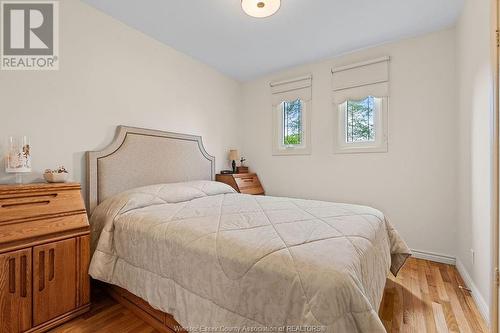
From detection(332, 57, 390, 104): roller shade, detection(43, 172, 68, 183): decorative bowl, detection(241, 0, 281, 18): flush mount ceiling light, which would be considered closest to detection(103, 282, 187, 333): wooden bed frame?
detection(43, 172, 68, 183): decorative bowl

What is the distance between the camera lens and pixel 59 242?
1.54m

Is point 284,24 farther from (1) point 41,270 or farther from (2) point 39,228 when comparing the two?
(1) point 41,270

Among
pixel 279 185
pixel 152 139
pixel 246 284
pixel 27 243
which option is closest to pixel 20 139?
pixel 27 243

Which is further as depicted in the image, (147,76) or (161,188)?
(147,76)

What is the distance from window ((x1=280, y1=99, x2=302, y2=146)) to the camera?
354 cm

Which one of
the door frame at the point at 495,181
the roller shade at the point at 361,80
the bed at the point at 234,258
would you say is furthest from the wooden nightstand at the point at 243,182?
the door frame at the point at 495,181

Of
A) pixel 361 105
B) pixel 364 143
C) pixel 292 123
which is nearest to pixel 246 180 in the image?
pixel 292 123

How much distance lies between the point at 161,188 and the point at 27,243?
96 cm

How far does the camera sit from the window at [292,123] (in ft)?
11.6

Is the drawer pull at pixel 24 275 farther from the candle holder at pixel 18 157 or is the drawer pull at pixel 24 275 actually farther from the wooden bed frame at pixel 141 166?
the candle holder at pixel 18 157

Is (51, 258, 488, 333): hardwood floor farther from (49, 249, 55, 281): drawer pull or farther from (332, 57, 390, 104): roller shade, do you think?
(332, 57, 390, 104): roller shade

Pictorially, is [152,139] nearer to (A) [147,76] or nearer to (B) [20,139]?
(A) [147,76]

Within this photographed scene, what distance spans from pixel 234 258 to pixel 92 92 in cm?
210

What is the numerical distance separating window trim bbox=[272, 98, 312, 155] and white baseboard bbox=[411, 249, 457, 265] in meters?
1.71
